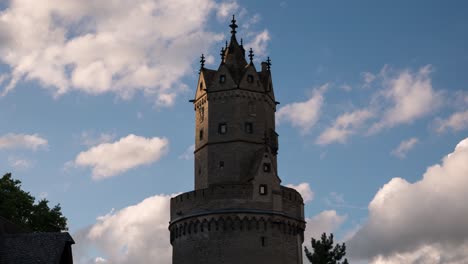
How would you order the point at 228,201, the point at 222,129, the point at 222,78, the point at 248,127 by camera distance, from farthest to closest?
1. the point at 222,78
2. the point at 248,127
3. the point at 222,129
4. the point at 228,201

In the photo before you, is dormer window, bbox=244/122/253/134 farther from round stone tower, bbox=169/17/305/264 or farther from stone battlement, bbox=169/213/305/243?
stone battlement, bbox=169/213/305/243

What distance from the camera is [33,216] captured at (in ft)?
214

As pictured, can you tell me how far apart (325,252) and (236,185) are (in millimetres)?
12213

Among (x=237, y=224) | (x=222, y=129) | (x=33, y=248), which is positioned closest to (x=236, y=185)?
(x=237, y=224)

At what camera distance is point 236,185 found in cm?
6575

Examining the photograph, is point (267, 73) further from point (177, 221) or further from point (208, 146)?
point (177, 221)

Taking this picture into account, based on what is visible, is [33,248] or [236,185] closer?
[33,248]

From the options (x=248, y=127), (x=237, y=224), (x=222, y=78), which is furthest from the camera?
(x=222, y=78)

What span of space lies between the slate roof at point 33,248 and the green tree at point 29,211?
69.2ft

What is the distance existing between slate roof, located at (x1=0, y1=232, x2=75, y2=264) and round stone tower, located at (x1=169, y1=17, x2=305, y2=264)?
22488mm

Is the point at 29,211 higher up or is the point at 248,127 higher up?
the point at 248,127

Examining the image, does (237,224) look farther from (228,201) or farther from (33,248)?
(33,248)

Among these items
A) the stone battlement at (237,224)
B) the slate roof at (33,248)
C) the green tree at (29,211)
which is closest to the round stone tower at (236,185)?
the stone battlement at (237,224)

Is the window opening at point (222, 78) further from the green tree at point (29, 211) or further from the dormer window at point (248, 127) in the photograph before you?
the green tree at point (29, 211)
